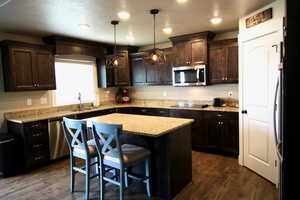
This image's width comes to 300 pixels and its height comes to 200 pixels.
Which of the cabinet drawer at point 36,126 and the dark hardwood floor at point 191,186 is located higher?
the cabinet drawer at point 36,126

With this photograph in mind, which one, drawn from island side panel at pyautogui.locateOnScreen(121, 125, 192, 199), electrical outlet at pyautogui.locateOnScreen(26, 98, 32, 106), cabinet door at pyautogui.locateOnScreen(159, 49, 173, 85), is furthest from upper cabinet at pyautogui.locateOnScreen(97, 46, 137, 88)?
island side panel at pyautogui.locateOnScreen(121, 125, 192, 199)

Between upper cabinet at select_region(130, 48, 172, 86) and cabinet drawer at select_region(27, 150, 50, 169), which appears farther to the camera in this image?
upper cabinet at select_region(130, 48, 172, 86)

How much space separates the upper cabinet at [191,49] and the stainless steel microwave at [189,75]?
0.12m

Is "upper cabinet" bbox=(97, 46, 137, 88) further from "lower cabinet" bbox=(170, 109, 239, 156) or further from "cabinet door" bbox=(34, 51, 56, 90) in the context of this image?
"lower cabinet" bbox=(170, 109, 239, 156)

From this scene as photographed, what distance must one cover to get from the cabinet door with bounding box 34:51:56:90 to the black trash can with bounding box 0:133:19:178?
116 cm

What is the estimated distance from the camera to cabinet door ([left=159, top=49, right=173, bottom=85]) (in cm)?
505

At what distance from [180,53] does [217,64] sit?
2.97 feet

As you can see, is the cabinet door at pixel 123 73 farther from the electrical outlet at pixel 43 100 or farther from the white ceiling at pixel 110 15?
the electrical outlet at pixel 43 100

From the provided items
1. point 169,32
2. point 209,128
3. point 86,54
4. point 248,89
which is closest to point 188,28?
point 169,32

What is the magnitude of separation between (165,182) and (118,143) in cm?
86

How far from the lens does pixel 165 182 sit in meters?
2.59

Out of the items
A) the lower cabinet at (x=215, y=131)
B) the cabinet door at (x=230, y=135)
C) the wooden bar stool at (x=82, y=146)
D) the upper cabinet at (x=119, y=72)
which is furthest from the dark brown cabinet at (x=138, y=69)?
the wooden bar stool at (x=82, y=146)

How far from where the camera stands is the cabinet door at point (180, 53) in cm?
471

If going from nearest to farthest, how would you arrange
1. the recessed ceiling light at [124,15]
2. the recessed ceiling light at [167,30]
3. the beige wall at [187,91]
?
the recessed ceiling light at [124,15], the recessed ceiling light at [167,30], the beige wall at [187,91]
